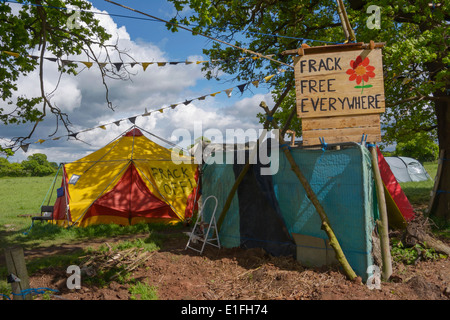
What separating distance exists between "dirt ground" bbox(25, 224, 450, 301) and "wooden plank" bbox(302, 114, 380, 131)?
220cm

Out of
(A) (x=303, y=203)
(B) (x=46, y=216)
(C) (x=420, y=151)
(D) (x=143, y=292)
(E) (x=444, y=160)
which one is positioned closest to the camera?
(D) (x=143, y=292)

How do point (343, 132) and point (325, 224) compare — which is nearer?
point (325, 224)

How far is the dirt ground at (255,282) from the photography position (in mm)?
4379

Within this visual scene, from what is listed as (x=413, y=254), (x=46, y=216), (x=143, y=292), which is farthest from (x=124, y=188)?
(x=413, y=254)

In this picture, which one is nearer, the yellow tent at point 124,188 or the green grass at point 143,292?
the green grass at point 143,292

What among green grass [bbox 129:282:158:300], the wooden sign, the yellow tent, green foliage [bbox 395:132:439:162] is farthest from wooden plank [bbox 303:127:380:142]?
green foliage [bbox 395:132:439:162]

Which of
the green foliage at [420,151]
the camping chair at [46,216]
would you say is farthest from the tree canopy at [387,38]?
the green foliage at [420,151]

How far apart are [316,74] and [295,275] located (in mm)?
3126

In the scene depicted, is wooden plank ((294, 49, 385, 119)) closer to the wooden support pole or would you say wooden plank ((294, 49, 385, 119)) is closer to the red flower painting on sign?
the red flower painting on sign

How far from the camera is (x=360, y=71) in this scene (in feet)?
16.7

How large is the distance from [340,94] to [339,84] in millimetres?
160

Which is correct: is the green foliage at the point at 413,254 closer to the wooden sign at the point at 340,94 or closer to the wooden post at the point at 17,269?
the wooden sign at the point at 340,94

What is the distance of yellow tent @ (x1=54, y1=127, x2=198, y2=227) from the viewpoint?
10070 mm

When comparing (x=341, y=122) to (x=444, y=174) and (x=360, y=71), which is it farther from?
(x=444, y=174)
